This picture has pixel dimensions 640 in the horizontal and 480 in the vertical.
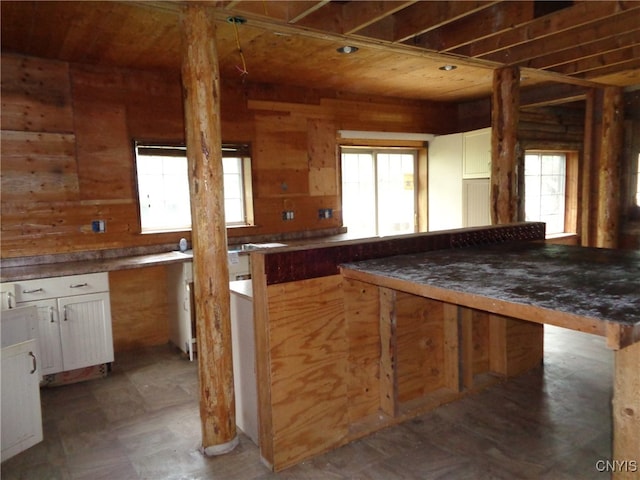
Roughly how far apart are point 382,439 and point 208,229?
59.0 inches

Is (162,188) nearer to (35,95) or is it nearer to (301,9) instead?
(35,95)

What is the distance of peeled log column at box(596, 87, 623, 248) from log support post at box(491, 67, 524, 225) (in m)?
1.80

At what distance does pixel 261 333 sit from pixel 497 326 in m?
1.83

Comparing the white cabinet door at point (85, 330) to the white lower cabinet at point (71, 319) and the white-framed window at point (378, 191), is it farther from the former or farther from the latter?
the white-framed window at point (378, 191)

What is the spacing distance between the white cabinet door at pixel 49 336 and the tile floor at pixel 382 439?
0.21 meters

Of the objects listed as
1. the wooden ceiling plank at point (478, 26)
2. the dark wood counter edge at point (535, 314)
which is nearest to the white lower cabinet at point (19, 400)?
the dark wood counter edge at point (535, 314)

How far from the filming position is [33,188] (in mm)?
3646

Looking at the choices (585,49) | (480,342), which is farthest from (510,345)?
(585,49)

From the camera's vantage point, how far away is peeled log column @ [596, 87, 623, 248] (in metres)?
5.02

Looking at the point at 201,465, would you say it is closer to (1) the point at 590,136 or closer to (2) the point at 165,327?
(2) the point at 165,327

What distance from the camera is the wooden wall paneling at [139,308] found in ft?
13.4

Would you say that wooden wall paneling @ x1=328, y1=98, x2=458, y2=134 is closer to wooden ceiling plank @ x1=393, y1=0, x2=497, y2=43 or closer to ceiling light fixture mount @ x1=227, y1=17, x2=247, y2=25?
wooden ceiling plank @ x1=393, y1=0, x2=497, y2=43

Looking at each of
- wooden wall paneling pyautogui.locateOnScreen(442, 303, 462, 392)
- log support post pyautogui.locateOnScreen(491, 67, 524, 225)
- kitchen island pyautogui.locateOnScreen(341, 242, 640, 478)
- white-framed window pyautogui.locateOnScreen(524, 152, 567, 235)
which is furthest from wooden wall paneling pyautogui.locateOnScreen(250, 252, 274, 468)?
white-framed window pyautogui.locateOnScreen(524, 152, 567, 235)

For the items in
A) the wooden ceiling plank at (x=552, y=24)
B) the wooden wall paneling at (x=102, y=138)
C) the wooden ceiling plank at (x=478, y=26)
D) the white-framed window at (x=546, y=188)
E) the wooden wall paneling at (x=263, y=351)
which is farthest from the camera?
the white-framed window at (x=546, y=188)
